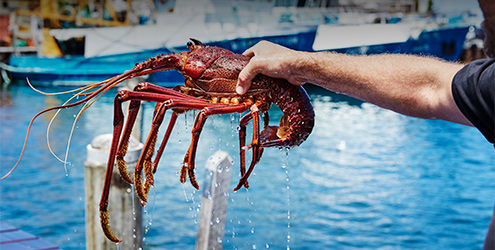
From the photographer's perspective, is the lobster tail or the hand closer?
the hand

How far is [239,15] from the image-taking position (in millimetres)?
15812

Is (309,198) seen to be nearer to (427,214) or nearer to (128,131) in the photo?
(427,214)

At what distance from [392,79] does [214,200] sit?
165cm

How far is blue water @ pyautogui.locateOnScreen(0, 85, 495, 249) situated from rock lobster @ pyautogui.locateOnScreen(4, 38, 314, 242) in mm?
1720

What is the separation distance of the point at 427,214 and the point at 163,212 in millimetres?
3316

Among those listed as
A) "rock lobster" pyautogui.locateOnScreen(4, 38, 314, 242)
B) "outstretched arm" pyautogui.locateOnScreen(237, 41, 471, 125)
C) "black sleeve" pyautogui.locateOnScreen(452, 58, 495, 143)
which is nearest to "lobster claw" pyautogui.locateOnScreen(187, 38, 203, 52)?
"rock lobster" pyautogui.locateOnScreen(4, 38, 314, 242)

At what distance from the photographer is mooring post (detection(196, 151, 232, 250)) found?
110 inches

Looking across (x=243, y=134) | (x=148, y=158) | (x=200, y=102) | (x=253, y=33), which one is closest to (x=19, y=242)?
(x=148, y=158)

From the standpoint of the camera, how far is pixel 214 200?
2859 millimetres

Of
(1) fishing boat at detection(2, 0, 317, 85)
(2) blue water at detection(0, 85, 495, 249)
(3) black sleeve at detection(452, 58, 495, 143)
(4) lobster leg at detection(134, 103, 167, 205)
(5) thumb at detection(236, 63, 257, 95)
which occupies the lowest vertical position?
(2) blue water at detection(0, 85, 495, 249)

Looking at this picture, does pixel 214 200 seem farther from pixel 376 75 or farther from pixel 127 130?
pixel 376 75

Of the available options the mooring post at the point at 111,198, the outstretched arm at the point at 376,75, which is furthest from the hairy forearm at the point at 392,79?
the mooring post at the point at 111,198

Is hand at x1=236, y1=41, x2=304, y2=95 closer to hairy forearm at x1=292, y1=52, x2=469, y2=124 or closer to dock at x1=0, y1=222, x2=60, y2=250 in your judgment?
hairy forearm at x1=292, y1=52, x2=469, y2=124

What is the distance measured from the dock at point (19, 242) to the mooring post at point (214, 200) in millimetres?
1030
